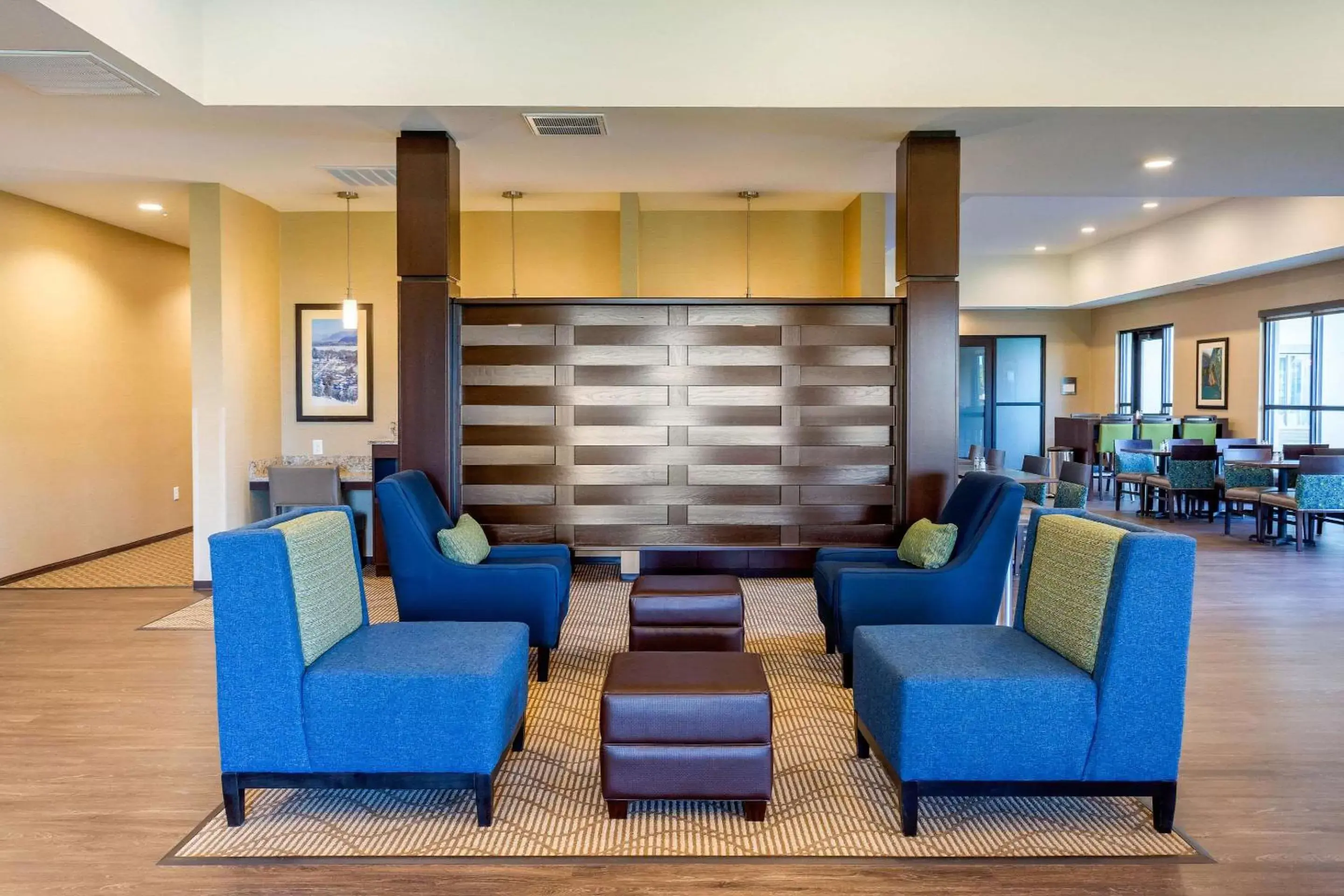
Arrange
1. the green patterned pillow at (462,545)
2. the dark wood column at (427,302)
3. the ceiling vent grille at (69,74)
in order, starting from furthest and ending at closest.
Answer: the dark wood column at (427,302) → the green patterned pillow at (462,545) → the ceiling vent grille at (69,74)

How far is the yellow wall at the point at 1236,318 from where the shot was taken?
925cm

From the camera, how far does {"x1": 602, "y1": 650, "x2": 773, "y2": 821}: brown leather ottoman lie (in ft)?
8.54

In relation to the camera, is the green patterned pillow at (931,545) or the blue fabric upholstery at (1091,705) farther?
the green patterned pillow at (931,545)

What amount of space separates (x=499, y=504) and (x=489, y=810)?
112 inches

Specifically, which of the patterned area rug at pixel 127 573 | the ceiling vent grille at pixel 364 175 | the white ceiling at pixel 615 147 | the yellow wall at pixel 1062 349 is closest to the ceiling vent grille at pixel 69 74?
the white ceiling at pixel 615 147

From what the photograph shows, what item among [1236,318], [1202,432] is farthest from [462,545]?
[1236,318]

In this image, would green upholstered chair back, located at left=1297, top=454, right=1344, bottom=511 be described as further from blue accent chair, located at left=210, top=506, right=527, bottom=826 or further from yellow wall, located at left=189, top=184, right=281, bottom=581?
yellow wall, located at left=189, top=184, right=281, bottom=581

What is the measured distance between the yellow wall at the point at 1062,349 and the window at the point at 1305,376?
3.90 metres

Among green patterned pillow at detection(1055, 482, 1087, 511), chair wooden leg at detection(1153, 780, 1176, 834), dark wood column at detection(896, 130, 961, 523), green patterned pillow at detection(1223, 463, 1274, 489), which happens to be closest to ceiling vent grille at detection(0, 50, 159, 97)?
dark wood column at detection(896, 130, 961, 523)

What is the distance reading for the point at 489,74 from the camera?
443 centimetres

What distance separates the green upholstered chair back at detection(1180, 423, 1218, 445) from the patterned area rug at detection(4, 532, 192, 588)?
1081 cm

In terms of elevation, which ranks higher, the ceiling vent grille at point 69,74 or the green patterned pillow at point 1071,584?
the ceiling vent grille at point 69,74

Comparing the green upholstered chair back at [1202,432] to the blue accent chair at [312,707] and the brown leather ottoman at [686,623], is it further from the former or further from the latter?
the blue accent chair at [312,707]

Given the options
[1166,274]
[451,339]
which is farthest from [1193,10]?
[1166,274]
